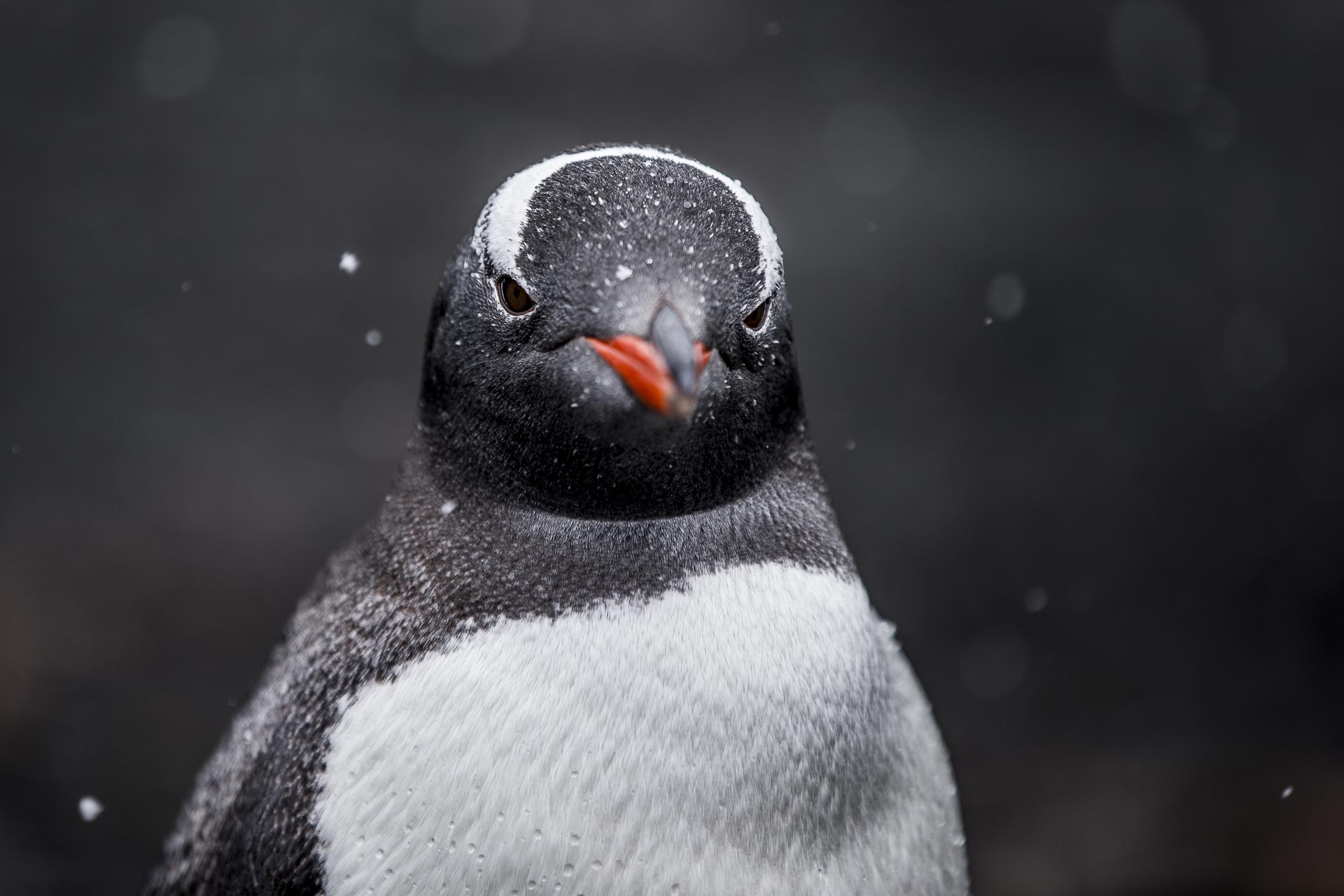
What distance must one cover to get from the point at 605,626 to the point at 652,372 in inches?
14.8

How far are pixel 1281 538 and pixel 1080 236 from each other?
1548 millimetres

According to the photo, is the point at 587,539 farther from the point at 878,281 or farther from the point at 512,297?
the point at 878,281

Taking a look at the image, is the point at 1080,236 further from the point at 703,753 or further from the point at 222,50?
the point at 703,753

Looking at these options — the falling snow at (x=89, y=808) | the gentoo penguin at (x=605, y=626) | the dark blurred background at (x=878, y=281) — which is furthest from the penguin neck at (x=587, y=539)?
the dark blurred background at (x=878, y=281)

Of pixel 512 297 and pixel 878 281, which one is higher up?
pixel 878 281

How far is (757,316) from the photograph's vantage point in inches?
65.6

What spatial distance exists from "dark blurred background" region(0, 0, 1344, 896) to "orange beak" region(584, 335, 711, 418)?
12.3 ft

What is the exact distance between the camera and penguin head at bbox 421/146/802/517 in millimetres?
1520

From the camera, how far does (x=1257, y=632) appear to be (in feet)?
16.8

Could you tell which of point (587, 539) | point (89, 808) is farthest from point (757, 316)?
point (89, 808)

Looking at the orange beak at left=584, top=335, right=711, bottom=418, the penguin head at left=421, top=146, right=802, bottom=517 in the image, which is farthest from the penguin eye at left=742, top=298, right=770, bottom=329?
the orange beak at left=584, top=335, right=711, bottom=418

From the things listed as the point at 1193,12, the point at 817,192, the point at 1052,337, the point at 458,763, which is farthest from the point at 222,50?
the point at 458,763

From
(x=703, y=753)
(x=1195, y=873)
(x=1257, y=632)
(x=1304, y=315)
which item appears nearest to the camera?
(x=703, y=753)

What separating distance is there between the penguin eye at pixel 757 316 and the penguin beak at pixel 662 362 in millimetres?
126
